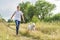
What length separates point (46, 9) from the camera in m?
85.4

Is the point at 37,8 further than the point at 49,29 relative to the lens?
Yes

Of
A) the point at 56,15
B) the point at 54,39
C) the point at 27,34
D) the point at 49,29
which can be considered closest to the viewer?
the point at 54,39

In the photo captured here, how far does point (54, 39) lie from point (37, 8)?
72.0 m

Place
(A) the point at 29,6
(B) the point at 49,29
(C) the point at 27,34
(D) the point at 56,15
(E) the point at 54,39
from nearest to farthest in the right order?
(E) the point at 54,39 < (C) the point at 27,34 < (B) the point at 49,29 < (A) the point at 29,6 < (D) the point at 56,15

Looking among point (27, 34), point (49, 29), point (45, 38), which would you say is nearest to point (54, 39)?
point (45, 38)

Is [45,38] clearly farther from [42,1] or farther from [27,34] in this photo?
[42,1]

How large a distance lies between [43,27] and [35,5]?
68082 millimetres

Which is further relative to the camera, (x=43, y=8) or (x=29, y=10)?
(x=43, y=8)

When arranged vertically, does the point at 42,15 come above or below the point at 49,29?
below

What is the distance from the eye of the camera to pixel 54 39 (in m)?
12.0

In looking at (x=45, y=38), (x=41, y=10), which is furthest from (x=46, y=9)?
(x=45, y=38)

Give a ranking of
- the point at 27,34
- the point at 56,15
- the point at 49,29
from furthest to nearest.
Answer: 1. the point at 56,15
2. the point at 49,29
3. the point at 27,34

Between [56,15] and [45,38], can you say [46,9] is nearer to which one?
[56,15]

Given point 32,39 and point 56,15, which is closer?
point 32,39
